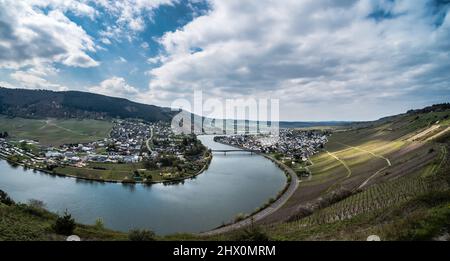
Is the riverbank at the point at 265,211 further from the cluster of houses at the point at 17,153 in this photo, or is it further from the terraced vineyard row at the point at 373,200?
the cluster of houses at the point at 17,153

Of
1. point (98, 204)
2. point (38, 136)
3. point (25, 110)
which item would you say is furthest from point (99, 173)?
point (25, 110)

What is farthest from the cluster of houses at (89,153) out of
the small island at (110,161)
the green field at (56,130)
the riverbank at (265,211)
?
the riverbank at (265,211)

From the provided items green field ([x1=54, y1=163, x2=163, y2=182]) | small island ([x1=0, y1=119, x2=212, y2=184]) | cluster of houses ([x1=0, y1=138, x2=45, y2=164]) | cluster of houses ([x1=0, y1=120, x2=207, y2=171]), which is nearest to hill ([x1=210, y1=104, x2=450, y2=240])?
small island ([x1=0, y1=119, x2=212, y2=184])

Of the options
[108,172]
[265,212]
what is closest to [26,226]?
[265,212]

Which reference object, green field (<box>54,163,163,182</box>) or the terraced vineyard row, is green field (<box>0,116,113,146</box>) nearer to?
green field (<box>54,163,163,182</box>)

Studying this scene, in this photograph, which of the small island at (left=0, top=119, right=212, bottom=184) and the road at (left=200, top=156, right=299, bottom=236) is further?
the small island at (left=0, top=119, right=212, bottom=184)

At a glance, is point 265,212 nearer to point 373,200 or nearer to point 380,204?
point 373,200
